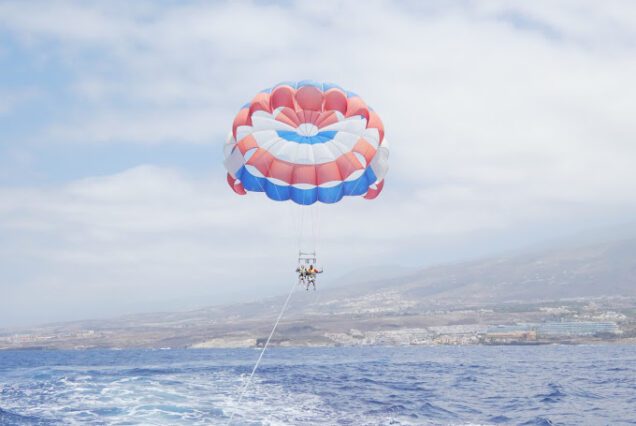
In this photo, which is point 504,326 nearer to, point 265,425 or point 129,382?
point 129,382

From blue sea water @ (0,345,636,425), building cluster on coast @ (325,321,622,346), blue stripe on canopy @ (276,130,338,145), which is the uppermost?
blue stripe on canopy @ (276,130,338,145)

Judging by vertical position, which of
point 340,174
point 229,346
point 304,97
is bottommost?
point 229,346

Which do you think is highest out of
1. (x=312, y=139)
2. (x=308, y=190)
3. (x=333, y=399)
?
(x=312, y=139)

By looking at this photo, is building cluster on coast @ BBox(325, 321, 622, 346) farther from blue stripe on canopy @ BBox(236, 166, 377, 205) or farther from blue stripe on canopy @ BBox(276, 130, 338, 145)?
blue stripe on canopy @ BBox(276, 130, 338, 145)

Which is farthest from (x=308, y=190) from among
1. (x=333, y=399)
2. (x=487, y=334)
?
(x=487, y=334)

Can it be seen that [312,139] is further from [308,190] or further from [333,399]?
[333,399]

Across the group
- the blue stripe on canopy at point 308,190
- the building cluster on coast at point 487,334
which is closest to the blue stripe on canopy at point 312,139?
the blue stripe on canopy at point 308,190

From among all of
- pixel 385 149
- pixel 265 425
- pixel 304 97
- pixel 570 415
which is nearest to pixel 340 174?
pixel 385 149

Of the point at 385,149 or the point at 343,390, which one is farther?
the point at 343,390

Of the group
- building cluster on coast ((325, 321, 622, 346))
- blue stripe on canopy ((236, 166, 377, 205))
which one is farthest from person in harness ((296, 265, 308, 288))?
building cluster on coast ((325, 321, 622, 346))

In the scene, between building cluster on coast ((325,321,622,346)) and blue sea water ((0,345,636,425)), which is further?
building cluster on coast ((325,321,622,346))

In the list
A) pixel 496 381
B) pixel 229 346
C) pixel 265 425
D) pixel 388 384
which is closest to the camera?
pixel 265 425
